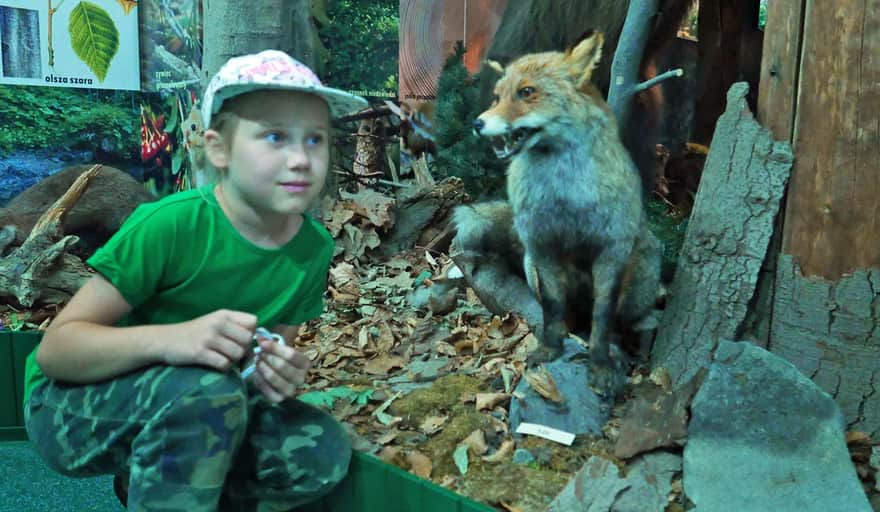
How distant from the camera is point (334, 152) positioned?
11.1 ft

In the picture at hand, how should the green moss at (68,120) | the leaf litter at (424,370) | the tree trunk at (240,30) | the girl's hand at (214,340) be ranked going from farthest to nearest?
the green moss at (68,120)
the tree trunk at (240,30)
the leaf litter at (424,370)
the girl's hand at (214,340)

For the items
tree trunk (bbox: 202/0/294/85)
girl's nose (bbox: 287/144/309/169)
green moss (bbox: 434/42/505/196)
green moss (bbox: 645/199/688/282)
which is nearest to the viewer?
girl's nose (bbox: 287/144/309/169)

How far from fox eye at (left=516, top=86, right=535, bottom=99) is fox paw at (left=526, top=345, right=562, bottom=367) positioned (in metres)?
0.87

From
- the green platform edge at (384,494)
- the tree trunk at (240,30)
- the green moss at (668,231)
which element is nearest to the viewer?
the green platform edge at (384,494)

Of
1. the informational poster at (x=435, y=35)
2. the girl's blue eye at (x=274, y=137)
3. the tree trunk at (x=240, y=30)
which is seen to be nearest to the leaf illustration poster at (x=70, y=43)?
the tree trunk at (x=240, y=30)

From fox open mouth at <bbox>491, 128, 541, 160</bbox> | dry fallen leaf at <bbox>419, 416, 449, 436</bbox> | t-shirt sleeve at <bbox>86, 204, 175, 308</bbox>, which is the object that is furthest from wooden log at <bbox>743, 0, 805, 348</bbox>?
t-shirt sleeve at <bbox>86, 204, 175, 308</bbox>

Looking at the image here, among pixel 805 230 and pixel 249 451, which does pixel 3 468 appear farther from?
pixel 805 230

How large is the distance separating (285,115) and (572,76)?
40.5 inches

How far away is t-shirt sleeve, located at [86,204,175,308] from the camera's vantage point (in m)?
1.55

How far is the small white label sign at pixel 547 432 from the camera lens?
2.08m

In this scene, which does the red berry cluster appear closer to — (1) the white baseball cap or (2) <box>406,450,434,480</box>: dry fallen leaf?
(1) the white baseball cap

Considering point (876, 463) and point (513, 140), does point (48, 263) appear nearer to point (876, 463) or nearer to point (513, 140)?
point (513, 140)

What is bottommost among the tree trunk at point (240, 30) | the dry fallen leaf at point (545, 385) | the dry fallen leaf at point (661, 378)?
the dry fallen leaf at point (661, 378)

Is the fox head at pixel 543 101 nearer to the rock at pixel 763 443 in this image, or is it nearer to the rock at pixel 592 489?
the rock at pixel 763 443
